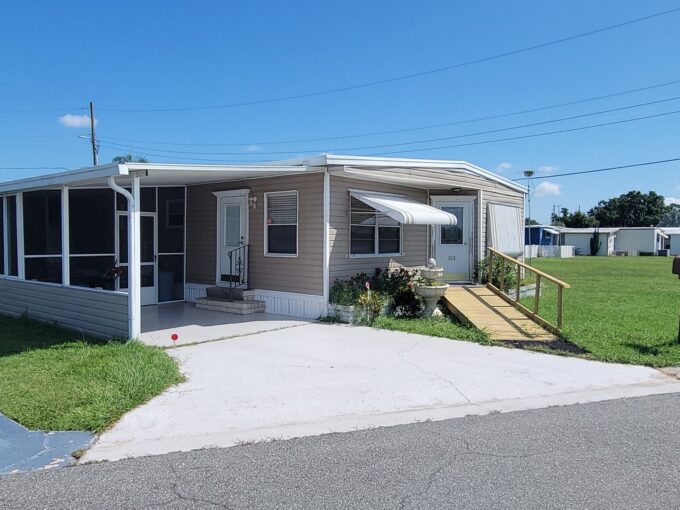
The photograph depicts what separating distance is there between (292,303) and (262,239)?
61.8 inches

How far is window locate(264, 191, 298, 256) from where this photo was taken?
11.0 meters

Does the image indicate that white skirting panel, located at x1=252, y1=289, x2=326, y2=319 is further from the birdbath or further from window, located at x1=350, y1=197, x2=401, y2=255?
the birdbath

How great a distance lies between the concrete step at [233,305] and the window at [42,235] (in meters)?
3.22

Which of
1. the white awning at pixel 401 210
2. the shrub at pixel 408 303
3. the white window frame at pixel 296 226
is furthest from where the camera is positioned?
the shrub at pixel 408 303

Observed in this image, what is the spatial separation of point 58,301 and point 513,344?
8.04 m

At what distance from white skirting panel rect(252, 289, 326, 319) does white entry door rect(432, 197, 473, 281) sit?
405 cm

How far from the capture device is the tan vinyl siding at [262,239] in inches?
417

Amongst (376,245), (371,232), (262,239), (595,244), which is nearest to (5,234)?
(262,239)

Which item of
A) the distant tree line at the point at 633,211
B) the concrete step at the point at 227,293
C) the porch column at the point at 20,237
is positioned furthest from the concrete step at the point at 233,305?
the distant tree line at the point at 633,211

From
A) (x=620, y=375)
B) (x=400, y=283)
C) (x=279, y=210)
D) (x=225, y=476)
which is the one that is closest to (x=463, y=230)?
(x=400, y=283)

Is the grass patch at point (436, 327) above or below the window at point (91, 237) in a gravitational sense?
below

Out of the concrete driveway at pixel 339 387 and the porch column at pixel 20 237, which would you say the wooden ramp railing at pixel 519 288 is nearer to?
the concrete driveway at pixel 339 387

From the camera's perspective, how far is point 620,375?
6926 mm

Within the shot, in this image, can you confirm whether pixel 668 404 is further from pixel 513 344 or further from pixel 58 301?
pixel 58 301
